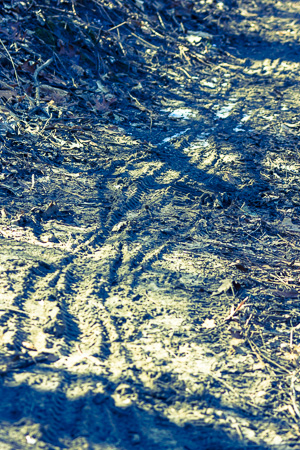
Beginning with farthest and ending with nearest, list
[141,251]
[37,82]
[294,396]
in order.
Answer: [37,82]
[141,251]
[294,396]

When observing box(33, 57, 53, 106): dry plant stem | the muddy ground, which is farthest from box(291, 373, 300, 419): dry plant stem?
box(33, 57, 53, 106): dry plant stem

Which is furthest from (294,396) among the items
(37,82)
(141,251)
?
(37,82)

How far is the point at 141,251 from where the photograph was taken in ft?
10.5

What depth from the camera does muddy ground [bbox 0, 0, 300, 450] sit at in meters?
2.00

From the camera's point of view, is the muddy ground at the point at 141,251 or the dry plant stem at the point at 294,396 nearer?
the muddy ground at the point at 141,251

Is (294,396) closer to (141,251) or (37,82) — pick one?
(141,251)

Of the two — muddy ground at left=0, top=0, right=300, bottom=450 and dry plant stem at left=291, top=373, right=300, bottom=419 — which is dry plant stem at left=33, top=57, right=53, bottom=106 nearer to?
muddy ground at left=0, top=0, right=300, bottom=450

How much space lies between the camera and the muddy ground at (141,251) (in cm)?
200

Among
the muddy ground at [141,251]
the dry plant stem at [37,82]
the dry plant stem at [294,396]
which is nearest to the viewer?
the muddy ground at [141,251]

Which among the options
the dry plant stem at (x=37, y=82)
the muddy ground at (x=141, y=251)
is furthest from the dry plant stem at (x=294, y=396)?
the dry plant stem at (x=37, y=82)

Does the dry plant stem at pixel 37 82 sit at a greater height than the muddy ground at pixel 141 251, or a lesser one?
greater

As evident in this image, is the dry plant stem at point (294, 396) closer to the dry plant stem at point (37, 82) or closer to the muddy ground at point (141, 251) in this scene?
the muddy ground at point (141, 251)

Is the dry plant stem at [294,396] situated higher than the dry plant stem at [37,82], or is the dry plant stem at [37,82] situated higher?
the dry plant stem at [37,82]

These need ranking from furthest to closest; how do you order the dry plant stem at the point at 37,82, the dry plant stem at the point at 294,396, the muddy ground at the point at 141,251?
the dry plant stem at the point at 37,82 < the dry plant stem at the point at 294,396 < the muddy ground at the point at 141,251
